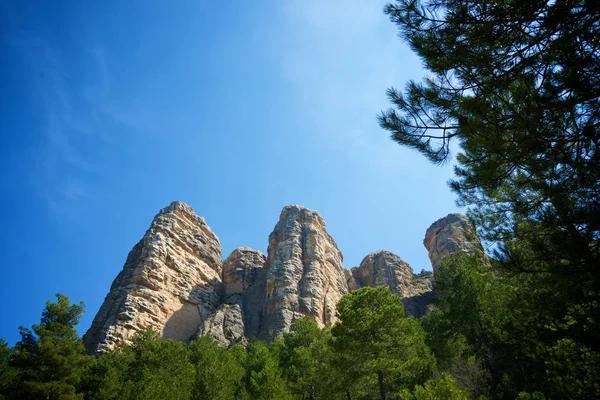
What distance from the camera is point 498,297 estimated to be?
61.1ft

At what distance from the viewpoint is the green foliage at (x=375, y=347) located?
48.3 feet

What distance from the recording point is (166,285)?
45906mm

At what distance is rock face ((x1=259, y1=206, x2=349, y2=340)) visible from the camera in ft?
146

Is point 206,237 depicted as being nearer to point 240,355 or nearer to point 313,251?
point 313,251

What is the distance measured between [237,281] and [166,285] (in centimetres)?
1444

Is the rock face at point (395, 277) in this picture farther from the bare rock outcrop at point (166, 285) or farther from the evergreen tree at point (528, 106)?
the evergreen tree at point (528, 106)

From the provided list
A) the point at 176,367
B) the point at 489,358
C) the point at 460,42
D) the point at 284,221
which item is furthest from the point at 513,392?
the point at 284,221

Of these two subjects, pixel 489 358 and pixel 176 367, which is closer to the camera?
pixel 489 358

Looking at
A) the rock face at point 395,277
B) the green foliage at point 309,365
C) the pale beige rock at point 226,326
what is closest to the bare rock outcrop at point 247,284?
the pale beige rock at point 226,326

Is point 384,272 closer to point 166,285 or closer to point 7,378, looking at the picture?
point 166,285

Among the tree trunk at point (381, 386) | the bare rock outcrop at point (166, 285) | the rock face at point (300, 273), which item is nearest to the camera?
the tree trunk at point (381, 386)

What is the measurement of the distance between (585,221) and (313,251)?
48726 millimetres

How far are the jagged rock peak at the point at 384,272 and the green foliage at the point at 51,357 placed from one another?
→ 4756 centimetres

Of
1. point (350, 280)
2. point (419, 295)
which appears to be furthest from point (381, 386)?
point (350, 280)
